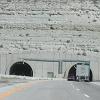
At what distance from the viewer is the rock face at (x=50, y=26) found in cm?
9019

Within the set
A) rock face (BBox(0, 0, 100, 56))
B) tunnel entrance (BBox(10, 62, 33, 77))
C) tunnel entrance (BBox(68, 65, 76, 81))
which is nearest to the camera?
tunnel entrance (BBox(68, 65, 76, 81))

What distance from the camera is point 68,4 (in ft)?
336

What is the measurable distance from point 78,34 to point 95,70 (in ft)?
49.8

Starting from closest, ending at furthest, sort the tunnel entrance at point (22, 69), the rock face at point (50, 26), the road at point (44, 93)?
the road at point (44, 93)
the tunnel entrance at point (22, 69)
the rock face at point (50, 26)

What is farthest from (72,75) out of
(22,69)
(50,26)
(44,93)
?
(44,93)

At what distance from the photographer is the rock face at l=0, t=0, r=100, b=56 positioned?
90188 millimetres

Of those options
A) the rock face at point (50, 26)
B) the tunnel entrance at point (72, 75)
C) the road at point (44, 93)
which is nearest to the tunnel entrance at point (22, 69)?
the rock face at point (50, 26)

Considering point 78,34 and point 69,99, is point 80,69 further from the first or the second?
point 69,99

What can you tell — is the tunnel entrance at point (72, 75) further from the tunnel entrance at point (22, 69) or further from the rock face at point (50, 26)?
the tunnel entrance at point (22, 69)

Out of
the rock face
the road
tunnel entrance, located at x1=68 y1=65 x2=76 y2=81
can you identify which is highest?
the rock face

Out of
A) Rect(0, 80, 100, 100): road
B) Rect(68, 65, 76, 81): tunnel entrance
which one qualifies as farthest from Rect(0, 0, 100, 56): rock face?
Rect(0, 80, 100, 100): road

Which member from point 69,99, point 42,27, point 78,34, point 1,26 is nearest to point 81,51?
point 78,34

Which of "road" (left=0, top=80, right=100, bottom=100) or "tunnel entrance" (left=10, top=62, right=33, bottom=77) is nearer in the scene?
"road" (left=0, top=80, right=100, bottom=100)

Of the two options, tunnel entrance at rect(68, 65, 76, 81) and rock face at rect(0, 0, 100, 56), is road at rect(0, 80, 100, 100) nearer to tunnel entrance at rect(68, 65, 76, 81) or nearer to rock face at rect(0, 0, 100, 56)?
tunnel entrance at rect(68, 65, 76, 81)
